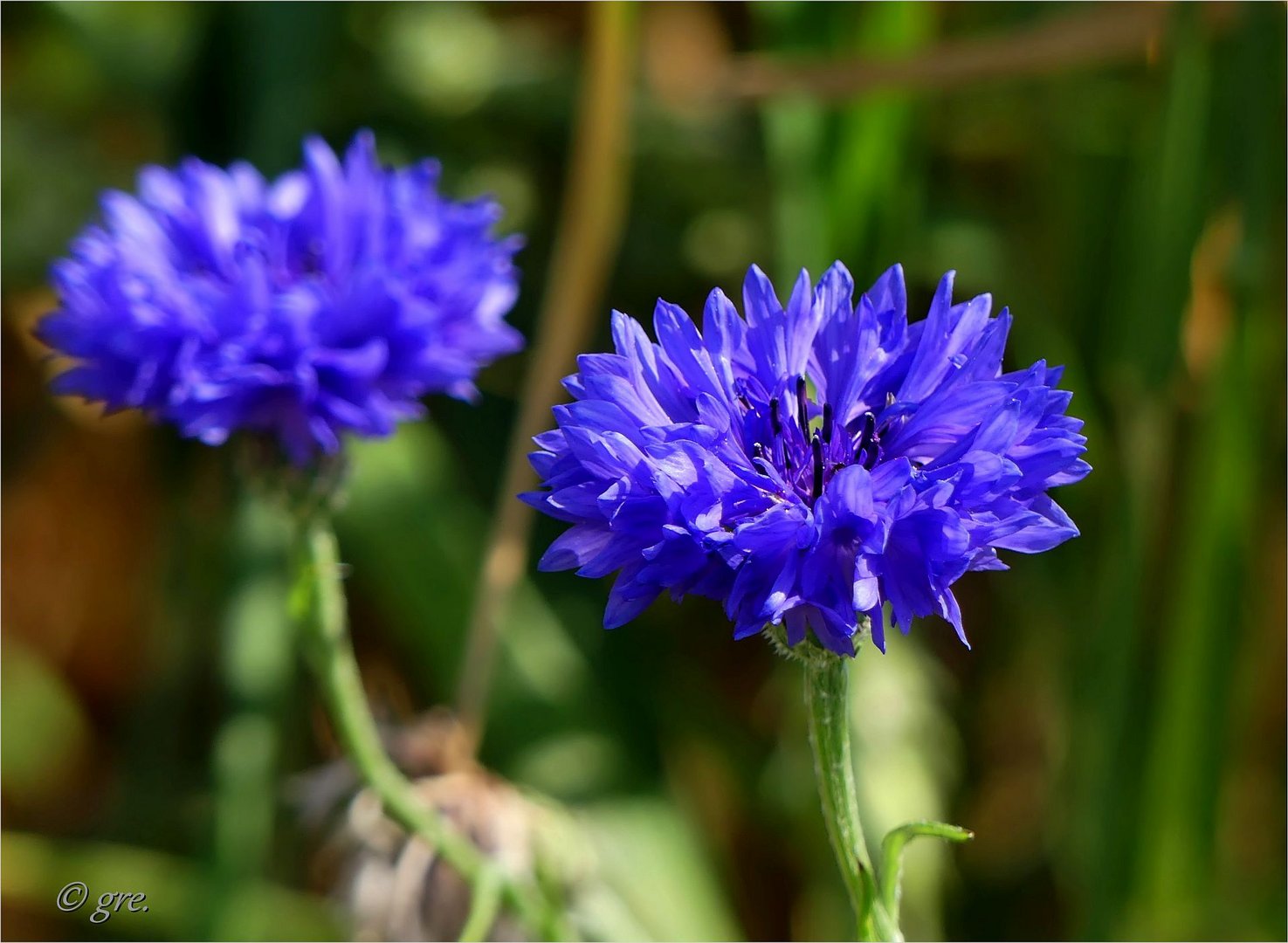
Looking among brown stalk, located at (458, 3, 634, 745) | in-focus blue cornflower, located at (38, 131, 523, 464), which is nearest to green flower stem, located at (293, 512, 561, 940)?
in-focus blue cornflower, located at (38, 131, 523, 464)

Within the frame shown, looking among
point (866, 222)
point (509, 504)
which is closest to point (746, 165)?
point (866, 222)

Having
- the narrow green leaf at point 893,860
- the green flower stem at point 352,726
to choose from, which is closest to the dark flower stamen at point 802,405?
the narrow green leaf at point 893,860

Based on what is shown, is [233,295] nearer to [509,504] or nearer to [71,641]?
[509,504]

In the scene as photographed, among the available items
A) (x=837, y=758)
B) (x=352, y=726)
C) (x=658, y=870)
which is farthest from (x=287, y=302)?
(x=658, y=870)

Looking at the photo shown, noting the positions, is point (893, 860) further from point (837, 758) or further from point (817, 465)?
point (817, 465)

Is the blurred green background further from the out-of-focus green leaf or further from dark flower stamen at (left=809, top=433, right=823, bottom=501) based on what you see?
dark flower stamen at (left=809, top=433, right=823, bottom=501)
